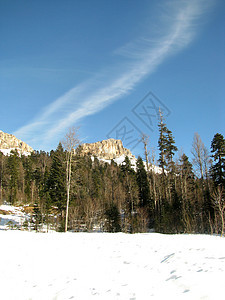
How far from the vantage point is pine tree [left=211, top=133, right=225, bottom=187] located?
2408cm

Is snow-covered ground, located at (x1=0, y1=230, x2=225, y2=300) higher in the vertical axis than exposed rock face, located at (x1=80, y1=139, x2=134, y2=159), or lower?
lower

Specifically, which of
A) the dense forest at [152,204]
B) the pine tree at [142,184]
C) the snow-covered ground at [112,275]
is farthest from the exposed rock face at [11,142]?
the snow-covered ground at [112,275]

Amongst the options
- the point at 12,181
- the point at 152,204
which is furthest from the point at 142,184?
the point at 12,181

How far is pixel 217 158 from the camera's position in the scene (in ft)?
81.7

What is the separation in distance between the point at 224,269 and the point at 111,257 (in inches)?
162

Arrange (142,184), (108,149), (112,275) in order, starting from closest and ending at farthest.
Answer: (112,275) < (142,184) < (108,149)

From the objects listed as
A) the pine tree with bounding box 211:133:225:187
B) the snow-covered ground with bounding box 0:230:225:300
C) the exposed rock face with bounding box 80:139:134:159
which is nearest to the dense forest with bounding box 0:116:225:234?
the pine tree with bounding box 211:133:225:187

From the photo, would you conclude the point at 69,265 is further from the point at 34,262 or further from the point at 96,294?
the point at 96,294

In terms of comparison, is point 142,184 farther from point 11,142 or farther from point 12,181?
point 11,142

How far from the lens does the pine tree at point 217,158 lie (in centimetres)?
2408

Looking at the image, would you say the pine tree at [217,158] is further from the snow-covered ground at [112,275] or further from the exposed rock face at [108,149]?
the exposed rock face at [108,149]

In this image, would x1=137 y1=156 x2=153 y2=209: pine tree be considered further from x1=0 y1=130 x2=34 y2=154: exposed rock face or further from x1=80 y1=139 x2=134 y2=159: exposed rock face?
x1=0 y1=130 x2=34 y2=154: exposed rock face

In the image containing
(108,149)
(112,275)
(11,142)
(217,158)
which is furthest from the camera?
(11,142)

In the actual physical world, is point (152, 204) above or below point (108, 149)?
below
